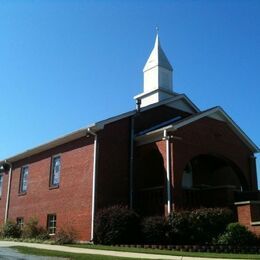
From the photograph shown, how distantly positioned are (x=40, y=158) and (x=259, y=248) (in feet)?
48.4

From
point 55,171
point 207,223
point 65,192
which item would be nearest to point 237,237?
point 207,223

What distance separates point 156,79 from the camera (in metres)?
28.6

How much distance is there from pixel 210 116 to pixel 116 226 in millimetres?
8230

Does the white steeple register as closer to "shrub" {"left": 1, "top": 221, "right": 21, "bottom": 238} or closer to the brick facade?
the brick facade

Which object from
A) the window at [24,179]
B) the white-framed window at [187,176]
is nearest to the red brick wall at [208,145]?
the white-framed window at [187,176]

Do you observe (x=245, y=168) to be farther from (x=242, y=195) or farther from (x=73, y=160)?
(x=73, y=160)

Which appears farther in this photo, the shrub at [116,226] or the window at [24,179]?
the window at [24,179]

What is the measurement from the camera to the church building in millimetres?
21328

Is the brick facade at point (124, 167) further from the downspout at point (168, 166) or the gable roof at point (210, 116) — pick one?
the gable roof at point (210, 116)

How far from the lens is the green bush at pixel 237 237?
1716cm

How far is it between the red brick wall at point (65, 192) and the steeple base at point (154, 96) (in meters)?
6.41

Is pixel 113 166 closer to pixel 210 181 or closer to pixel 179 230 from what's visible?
pixel 179 230

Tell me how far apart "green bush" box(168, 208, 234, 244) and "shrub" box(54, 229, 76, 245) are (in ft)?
15.6

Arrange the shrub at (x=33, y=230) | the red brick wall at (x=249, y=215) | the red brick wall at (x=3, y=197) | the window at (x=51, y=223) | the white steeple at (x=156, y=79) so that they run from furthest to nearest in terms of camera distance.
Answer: the red brick wall at (x=3, y=197)
the white steeple at (x=156, y=79)
the window at (x=51, y=223)
the shrub at (x=33, y=230)
the red brick wall at (x=249, y=215)
